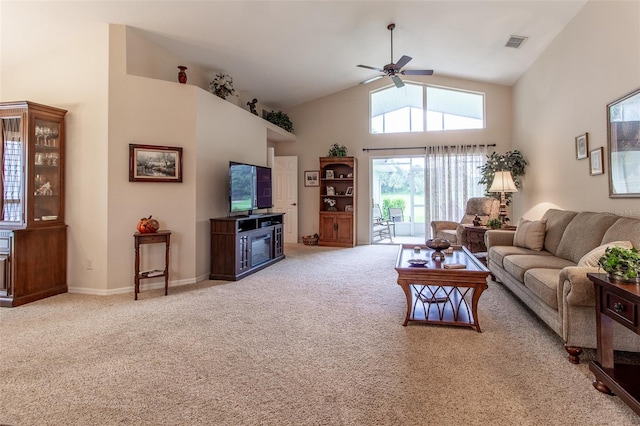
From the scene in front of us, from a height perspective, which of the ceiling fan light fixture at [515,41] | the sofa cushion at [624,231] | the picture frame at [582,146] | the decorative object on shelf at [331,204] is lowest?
the sofa cushion at [624,231]

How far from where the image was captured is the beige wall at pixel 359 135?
6.76 meters

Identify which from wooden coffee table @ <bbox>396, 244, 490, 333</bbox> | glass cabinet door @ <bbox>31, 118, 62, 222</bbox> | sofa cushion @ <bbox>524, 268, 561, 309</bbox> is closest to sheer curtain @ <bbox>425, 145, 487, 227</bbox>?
wooden coffee table @ <bbox>396, 244, 490, 333</bbox>

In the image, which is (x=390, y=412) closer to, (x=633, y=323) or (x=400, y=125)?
(x=633, y=323)

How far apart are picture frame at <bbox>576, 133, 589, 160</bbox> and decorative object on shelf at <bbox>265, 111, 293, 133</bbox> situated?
529cm

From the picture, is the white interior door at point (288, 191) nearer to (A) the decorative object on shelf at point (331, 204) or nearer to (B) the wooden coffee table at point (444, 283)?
(A) the decorative object on shelf at point (331, 204)

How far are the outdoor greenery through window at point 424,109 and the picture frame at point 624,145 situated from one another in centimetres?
392

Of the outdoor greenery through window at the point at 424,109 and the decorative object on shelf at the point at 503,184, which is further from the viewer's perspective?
the outdoor greenery through window at the point at 424,109

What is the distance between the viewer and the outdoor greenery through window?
697cm

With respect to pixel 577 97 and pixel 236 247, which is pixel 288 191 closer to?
pixel 236 247

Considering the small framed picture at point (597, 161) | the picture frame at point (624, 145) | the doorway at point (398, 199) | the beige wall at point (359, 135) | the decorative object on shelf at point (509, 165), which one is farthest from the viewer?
the doorway at point (398, 199)

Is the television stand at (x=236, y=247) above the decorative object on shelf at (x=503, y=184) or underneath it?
underneath

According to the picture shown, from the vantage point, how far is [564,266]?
2.94 meters

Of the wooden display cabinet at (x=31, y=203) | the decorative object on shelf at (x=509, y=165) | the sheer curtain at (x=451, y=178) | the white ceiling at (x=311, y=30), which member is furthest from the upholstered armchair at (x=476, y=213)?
the wooden display cabinet at (x=31, y=203)

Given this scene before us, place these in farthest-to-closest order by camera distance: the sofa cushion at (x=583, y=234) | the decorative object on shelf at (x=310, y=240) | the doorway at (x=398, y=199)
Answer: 1. the doorway at (x=398, y=199)
2. the decorative object on shelf at (x=310, y=240)
3. the sofa cushion at (x=583, y=234)
